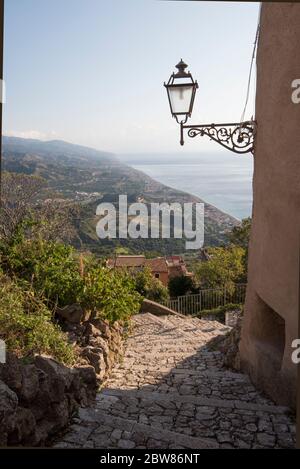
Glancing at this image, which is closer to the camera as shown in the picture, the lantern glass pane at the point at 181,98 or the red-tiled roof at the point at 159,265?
the lantern glass pane at the point at 181,98

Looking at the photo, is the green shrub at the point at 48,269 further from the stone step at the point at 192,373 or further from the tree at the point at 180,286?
the tree at the point at 180,286

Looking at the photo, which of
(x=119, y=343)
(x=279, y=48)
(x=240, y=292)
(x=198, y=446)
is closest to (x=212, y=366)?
(x=119, y=343)

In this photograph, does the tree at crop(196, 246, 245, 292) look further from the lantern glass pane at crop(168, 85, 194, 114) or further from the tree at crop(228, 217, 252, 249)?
the lantern glass pane at crop(168, 85, 194, 114)

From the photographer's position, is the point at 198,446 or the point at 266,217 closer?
the point at 198,446

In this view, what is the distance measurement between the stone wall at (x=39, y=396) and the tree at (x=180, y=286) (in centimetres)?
1509

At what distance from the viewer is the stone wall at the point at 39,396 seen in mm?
3074

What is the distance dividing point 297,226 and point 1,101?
299cm

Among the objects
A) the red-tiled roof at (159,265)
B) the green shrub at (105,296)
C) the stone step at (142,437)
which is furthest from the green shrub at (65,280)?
the red-tiled roof at (159,265)

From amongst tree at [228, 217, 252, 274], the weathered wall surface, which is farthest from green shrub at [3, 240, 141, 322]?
tree at [228, 217, 252, 274]

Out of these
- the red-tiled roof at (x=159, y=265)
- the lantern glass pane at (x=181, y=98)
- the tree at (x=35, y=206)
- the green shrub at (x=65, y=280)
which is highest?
the lantern glass pane at (x=181, y=98)

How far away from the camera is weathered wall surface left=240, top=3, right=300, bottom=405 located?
4.20 metres
